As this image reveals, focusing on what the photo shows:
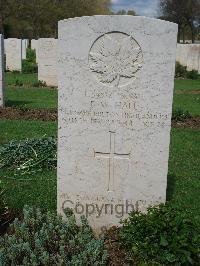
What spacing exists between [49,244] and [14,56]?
64.3ft

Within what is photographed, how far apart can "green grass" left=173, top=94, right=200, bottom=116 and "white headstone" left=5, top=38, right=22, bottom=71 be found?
32.4ft

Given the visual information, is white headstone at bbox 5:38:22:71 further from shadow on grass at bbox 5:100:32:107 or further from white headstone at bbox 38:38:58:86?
shadow on grass at bbox 5:100:32:107

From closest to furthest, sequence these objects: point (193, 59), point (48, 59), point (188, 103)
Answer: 1. point (188, 103)
2. point (48, 59)
3. point (193, 59)

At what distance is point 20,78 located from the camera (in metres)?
20.1

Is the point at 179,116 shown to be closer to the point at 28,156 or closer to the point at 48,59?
the point at 28,156

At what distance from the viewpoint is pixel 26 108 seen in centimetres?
1152

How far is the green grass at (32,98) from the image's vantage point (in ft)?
41.3

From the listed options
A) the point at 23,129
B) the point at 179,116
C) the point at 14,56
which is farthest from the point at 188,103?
the point at 14,56

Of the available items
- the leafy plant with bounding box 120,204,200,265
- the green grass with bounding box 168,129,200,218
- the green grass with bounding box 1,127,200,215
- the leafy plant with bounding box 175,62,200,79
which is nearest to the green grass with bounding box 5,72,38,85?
the leafy plant with bounding box 175,62,200,79

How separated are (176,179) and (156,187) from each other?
198cm

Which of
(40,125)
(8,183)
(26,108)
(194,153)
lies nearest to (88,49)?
(8,183)

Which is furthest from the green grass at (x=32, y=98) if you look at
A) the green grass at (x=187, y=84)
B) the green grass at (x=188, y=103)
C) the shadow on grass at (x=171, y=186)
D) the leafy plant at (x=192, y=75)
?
the leafy plant at (x=192, y=75)

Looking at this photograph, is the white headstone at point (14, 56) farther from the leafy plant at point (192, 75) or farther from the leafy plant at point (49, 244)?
the leafy plant at point (49, 244)

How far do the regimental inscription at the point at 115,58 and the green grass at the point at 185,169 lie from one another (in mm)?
2009
